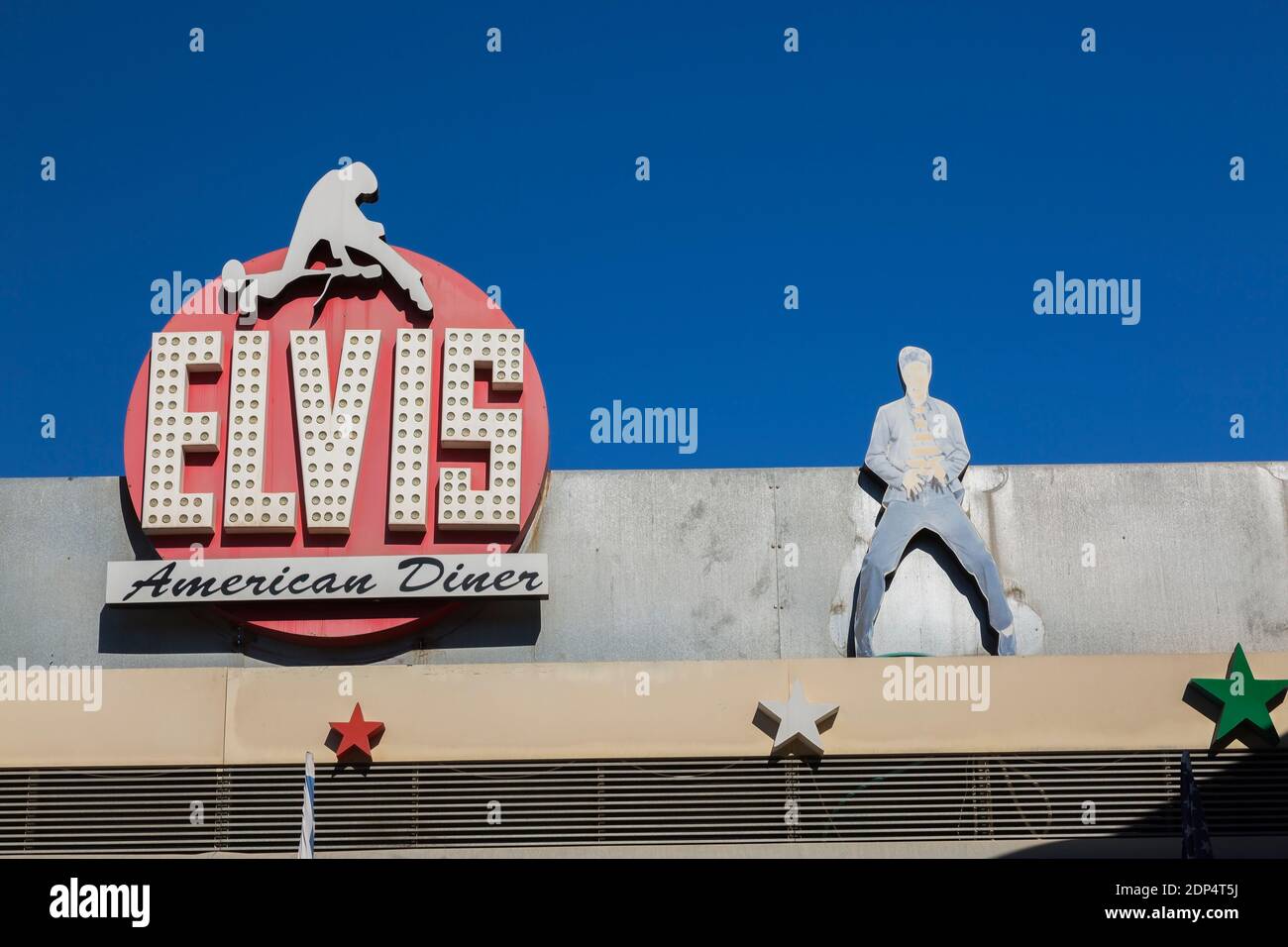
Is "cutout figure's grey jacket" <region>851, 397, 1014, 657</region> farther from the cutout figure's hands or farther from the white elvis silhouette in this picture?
the white elvis silhouette

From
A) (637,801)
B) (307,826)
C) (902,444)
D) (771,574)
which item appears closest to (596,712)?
(637,801)

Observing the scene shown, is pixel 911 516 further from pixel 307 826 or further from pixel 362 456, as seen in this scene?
pixel 307 826

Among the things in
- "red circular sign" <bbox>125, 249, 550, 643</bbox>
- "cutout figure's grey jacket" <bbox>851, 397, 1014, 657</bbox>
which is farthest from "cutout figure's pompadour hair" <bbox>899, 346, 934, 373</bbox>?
"red circular sign" <bbox>125, 249, 550, 643</bbox>

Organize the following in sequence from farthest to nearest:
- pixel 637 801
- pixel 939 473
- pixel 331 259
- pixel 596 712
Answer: pixel 331 259 < pixel 939 473 < pixel 596 712 < pixel 637 801

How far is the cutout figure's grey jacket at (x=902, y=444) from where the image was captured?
14.8 metres

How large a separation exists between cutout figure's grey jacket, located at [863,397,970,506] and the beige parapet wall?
195 cm

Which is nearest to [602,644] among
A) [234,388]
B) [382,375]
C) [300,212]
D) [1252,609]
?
[382,375]

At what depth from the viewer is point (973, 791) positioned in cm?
1351

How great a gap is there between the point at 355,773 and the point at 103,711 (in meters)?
2.46

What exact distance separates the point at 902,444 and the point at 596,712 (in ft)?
13.6

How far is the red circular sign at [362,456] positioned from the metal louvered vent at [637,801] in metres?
1.57

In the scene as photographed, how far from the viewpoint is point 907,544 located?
1465 centimetres

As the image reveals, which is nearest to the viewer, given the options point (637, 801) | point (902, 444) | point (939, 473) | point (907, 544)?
point (637, 801)

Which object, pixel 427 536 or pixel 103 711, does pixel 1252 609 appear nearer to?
pixel 427 536
